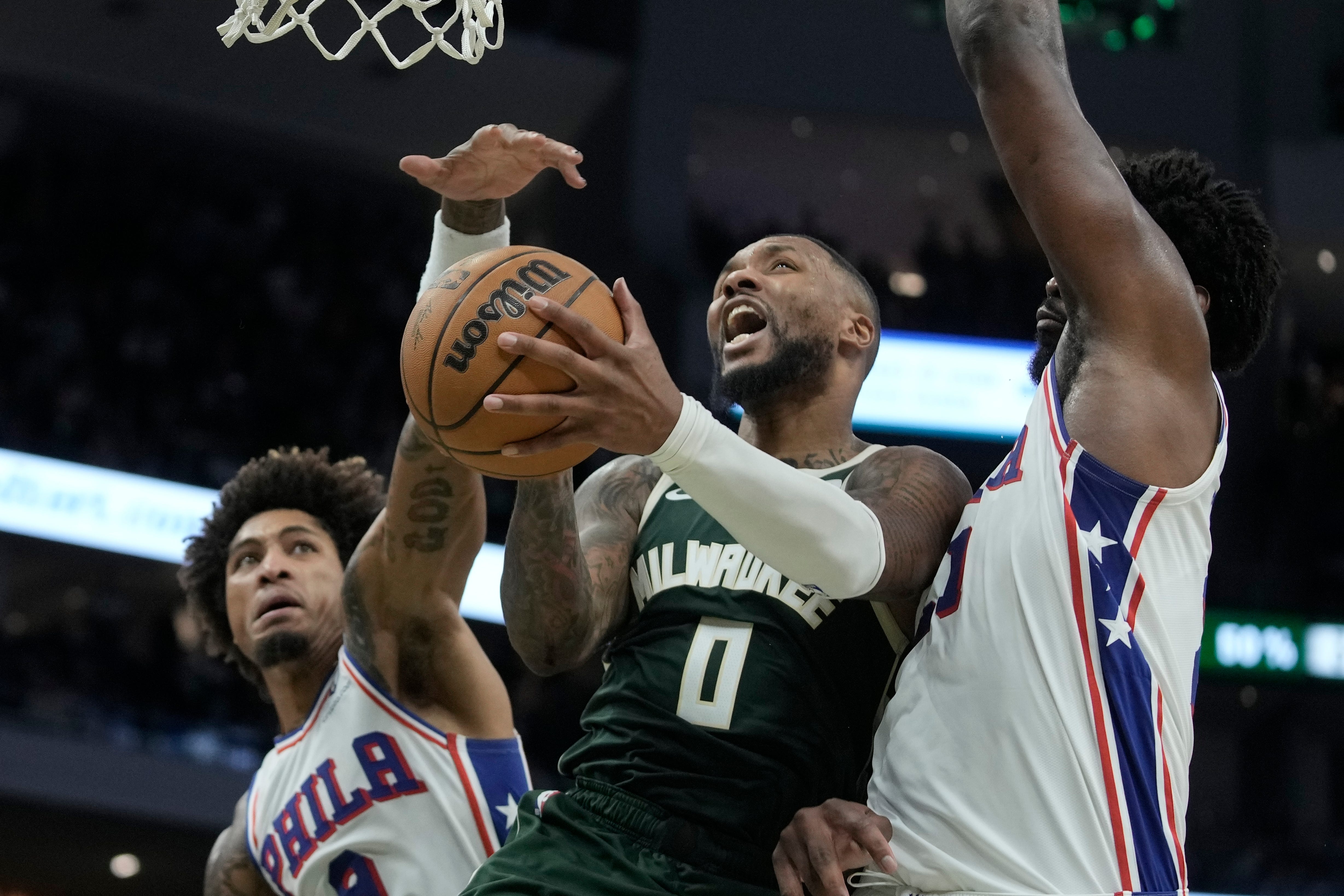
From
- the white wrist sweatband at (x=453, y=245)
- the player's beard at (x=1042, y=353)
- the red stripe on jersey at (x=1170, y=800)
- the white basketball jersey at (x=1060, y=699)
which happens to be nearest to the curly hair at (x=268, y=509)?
the white wrist sweatband at (x=453, y=245)

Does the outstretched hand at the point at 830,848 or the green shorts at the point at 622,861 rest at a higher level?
the outstretched hand at the point at 830,848

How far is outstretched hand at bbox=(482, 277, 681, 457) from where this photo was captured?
2119mm

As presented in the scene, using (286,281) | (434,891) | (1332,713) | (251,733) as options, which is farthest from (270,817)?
(1332,713)

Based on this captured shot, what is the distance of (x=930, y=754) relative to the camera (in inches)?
94.1

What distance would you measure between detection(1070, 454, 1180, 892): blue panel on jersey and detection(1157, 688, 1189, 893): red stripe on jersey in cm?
1

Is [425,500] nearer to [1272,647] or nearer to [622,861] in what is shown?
[622,861]

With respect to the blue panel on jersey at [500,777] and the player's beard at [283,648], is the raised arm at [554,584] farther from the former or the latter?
the player's beard at [283,648]

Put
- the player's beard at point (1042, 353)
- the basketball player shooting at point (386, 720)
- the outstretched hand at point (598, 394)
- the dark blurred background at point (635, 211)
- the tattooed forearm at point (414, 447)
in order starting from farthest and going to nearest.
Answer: the dark blurred background at point (635, 211) → the basketball player shooting at point (386, 720) → the tattooed forearm at point (414, 447) → the player's beard at point (1042, 353) → the outstretched hand at point (598, 394)

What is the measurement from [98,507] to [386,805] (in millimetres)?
9785

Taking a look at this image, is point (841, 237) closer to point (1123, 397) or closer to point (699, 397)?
point (699, 397)

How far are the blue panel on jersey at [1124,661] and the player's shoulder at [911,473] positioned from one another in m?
0.37

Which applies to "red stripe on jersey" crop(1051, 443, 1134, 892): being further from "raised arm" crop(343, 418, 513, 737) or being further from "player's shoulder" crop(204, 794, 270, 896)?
"player's shoulder" crop(204, 794, 270, 896)

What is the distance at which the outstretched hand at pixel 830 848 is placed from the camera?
2.34m

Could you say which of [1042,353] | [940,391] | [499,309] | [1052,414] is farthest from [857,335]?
[940,391]
